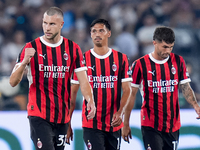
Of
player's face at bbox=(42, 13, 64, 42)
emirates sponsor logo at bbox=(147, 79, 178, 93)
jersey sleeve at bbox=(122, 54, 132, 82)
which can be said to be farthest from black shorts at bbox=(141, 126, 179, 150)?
player's face at bbox=(42, 13, 64, 42)

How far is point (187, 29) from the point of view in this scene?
7.80 metres

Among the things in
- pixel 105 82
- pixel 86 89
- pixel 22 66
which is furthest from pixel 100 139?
pixel 22 66

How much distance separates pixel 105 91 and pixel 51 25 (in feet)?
3.48

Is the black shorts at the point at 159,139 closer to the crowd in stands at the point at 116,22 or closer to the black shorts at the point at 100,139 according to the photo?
the black shorts at the point at 100,139

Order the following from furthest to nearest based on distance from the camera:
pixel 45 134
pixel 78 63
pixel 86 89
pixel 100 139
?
pixel 100 139
pixel 78 63
pixel 86 89
pixel 45 134

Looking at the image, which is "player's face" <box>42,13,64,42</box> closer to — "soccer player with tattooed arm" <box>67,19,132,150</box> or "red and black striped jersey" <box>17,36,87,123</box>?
"red and black striped jersey" <box>17,36,87,123</box>

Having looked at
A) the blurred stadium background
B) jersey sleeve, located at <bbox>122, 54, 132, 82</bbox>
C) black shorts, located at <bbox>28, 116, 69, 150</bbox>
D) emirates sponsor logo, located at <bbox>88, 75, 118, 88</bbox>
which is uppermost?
the blurred stadium background

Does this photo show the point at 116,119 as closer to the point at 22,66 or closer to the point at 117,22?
the point at 22,66

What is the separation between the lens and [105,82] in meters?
4.27

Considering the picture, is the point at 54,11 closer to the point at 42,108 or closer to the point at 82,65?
the point at 82,65

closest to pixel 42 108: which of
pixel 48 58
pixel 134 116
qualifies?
pixel 48 58

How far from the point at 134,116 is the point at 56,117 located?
7.02ft

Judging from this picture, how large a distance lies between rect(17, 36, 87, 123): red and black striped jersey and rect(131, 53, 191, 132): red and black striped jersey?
932mm

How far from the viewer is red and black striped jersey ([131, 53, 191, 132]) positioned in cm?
430
